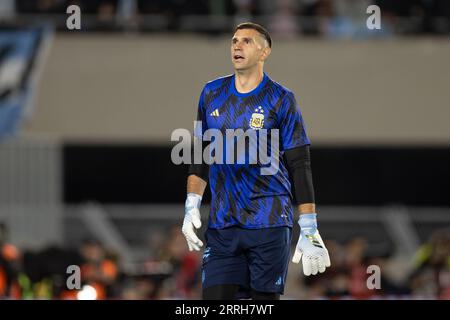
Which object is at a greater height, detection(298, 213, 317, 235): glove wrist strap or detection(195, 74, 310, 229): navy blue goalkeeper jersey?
detection(195, 74, 310, 229): navy blue goalkeeper jersey

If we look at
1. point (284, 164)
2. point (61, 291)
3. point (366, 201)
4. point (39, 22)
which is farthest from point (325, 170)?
point (284, 164)

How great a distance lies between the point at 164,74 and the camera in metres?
22.0

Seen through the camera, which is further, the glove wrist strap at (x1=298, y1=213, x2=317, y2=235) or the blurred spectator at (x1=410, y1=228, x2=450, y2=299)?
the blurred spectator at (x1=410, y1=228, x2=450, y2=299)

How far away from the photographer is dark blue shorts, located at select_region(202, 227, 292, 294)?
873 centimetres

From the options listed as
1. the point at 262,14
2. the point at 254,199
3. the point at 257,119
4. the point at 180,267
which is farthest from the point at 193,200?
the point at 262,14

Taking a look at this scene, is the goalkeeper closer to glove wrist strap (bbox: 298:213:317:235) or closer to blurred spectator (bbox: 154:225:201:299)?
glove wrist strap (bbox: 298:213:317:235)

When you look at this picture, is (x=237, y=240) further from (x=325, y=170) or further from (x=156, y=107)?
(x=325, y=170)

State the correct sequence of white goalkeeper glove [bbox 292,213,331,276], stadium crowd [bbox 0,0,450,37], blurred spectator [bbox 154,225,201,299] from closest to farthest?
1. white goalkeeper glove [bbox 292,213,331,276]
2. blurred spectator [bbox 154,225,201,299]
3. stadium crowd [bbox 0,0,450,37]

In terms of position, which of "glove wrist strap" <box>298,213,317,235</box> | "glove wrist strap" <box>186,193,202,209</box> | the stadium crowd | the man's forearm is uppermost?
the stadium crowd

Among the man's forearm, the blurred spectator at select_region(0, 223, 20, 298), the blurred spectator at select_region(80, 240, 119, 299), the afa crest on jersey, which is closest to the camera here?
the afa crest on jersey

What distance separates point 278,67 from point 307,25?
0.87 m

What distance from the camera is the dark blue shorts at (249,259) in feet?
28.7

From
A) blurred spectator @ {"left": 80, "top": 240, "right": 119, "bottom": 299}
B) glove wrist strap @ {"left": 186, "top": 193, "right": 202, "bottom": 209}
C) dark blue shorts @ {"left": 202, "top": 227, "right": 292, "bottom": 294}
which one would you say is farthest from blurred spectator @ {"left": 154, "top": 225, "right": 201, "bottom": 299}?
dark blue shorts @ {"left": 202, "top": 227, "right": 292, "bottom": 294}

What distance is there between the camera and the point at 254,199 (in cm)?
882
